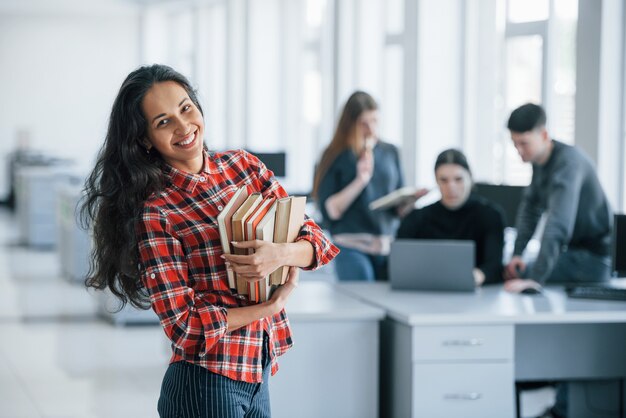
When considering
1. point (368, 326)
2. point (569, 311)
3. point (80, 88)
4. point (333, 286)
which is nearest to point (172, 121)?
point (368, 326)

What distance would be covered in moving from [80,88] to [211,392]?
16735mm

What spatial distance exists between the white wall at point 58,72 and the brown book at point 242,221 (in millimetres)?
16311

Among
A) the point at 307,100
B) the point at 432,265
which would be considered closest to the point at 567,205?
the point at 432,265

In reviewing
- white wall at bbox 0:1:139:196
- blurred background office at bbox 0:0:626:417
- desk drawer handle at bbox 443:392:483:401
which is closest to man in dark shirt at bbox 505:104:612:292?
desk drawer handle at bbox 443:392:483:401

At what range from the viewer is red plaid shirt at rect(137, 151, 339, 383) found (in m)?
1.89

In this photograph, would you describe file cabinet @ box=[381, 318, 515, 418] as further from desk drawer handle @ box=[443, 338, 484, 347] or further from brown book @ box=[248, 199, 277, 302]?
brown book @ box=[248, 199, 277, 302]

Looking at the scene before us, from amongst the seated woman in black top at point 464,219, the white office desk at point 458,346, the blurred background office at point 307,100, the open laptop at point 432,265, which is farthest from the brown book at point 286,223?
the seated woman in black top at point 464,219

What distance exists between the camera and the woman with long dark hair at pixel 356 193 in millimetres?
5031

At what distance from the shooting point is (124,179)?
76.5 inches

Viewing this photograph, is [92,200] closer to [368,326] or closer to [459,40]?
[368,326]

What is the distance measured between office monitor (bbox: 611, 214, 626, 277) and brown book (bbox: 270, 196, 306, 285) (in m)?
2.34

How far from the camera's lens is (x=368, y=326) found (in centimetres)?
376

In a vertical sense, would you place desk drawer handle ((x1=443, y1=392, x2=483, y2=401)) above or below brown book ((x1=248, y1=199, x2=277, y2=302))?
below

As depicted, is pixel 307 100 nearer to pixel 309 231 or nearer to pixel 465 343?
pixel 465 343
